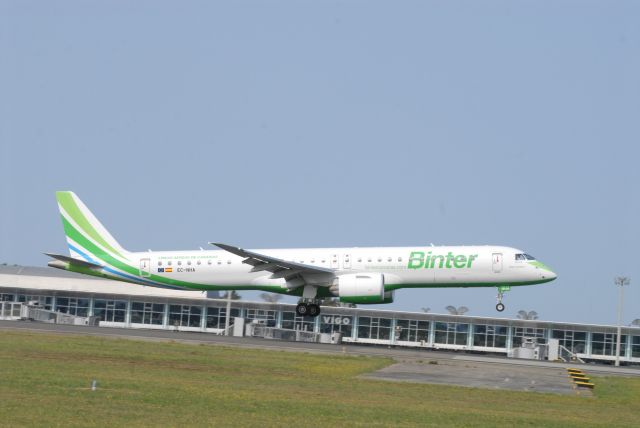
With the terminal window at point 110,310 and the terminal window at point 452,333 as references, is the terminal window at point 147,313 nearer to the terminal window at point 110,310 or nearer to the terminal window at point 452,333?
the terminal window at point 110,310

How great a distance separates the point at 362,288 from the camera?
4862 cm

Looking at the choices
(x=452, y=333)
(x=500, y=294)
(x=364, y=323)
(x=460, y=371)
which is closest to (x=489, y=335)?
(x=452, y=333)

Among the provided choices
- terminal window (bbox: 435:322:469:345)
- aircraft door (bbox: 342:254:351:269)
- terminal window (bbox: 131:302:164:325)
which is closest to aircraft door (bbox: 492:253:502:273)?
aircraft door (bbox: 342:254:351:269)

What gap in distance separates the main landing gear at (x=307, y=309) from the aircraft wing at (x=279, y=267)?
1360 mm

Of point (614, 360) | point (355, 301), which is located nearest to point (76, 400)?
point (355, 301)

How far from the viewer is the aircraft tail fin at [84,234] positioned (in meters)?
54.3

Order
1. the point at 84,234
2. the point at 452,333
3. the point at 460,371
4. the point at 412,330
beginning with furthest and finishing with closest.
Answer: the point at 412,330, the point at 452,333, the point at 84,234, the point at 460,371

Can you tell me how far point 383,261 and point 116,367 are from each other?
20871 mm

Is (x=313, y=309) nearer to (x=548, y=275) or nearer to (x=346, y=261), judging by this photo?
(x=346, y=261)

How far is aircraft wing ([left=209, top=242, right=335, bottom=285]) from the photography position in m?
48.3

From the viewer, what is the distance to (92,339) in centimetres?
4609

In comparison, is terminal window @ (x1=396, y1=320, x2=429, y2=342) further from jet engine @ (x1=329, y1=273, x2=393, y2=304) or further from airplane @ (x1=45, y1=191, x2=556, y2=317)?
jet engine @ (x1=329, y1=273, x2=393, y2=304)

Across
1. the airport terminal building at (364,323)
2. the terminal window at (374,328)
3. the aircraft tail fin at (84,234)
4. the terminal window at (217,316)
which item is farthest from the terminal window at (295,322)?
the aircraft tail fin at (84,234)

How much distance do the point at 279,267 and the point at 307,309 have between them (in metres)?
3.03
